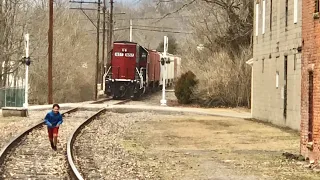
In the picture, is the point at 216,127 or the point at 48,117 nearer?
the point at 48,117

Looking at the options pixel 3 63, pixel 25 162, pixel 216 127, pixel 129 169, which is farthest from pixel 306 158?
pixel 3 63

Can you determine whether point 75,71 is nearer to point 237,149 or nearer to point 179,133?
point 179,133

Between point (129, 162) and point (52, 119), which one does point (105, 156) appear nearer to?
point (129, 162)

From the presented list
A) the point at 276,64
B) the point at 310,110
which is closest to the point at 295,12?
the point at 276,64

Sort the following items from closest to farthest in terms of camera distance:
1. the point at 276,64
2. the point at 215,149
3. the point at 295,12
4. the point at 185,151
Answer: the point at 185,151 < the point at 215,149 < the point at 295,12 < the point at 276,64

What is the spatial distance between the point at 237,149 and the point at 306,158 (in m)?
3.28

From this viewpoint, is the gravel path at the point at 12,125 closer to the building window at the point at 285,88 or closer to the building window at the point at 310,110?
the building window at the point at 310,110

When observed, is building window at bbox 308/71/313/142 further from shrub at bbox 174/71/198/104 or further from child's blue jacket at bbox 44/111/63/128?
shrub at bbox 174/71/198/104

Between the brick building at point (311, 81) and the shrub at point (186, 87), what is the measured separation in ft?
92.5

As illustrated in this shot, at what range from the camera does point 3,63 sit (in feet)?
177

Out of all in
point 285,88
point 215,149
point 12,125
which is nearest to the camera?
point 215,149

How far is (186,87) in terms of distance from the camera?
43906 millimetres

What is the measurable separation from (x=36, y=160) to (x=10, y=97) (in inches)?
1079

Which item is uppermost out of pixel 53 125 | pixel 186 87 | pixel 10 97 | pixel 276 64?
pixel 276 64
